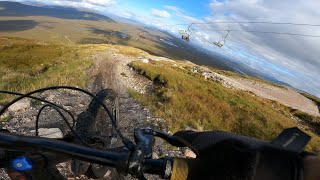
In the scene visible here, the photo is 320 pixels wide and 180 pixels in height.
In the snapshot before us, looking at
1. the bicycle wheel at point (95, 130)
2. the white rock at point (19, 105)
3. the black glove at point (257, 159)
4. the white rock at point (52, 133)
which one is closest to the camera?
the black glove at point (257, 159)

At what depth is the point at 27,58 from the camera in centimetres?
3819

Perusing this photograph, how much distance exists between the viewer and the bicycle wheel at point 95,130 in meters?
3.82

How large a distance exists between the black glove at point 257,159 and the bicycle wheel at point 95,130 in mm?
2344

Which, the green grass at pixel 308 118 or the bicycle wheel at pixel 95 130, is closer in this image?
the bicycle wheel at pixel 95 130

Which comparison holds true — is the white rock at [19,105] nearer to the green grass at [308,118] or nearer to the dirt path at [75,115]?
Result: the dirt path at [75,115]

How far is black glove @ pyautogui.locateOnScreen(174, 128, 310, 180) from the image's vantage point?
1.33 meters

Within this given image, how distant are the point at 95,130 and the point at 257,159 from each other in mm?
3757

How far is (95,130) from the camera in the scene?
15.8 ft

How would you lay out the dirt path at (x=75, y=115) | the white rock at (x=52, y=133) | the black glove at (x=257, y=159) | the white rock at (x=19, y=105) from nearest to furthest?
the black glove at (x=257, y=159)
the white rock at (x=52, y=133)
the dirt path at (x=75, y=115)
the white rock at (x=19, y=105)

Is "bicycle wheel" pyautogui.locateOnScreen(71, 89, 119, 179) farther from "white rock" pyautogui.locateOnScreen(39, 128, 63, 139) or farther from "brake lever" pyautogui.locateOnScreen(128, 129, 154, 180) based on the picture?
"white rock" pyautogui.locateOnScreen(39, 128, 63, 139)

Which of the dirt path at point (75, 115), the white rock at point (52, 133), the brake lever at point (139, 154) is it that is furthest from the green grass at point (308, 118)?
the brake lever at point (139, 154)

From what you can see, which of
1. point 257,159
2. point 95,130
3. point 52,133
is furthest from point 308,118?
point 257,159

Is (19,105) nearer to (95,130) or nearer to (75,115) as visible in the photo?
(75,115)

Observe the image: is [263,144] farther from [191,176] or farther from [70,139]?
[70,139]
